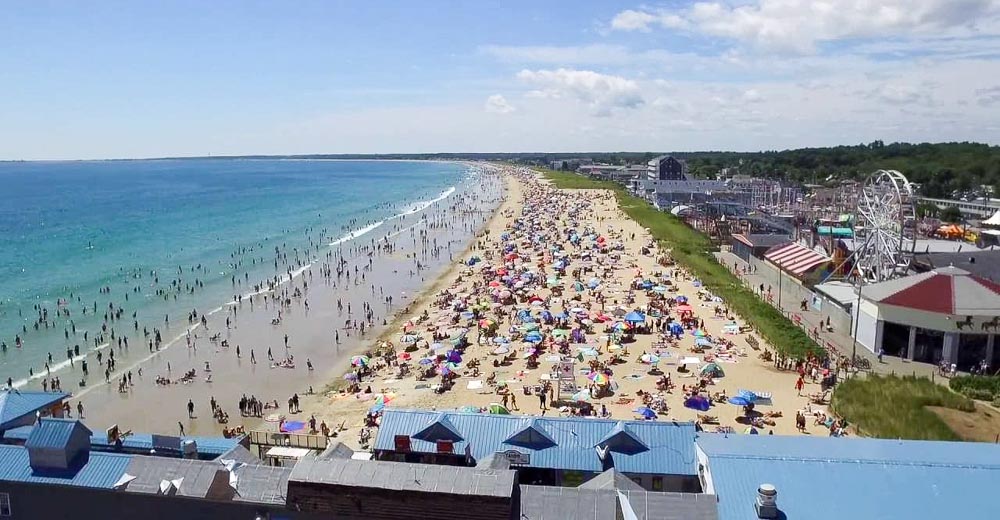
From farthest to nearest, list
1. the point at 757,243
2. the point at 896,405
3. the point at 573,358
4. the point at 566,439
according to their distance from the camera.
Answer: the point at 757,243
the point at 573,358
the point at 896,405
the point at 566,439

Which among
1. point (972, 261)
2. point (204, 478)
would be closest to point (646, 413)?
point (204, 478)

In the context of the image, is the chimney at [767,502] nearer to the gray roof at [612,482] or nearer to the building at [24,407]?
the gray roof at [612,482]

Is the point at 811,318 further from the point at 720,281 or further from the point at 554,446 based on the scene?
the point at 554,446

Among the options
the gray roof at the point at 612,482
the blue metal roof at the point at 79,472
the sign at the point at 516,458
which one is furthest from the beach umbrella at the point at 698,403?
the blue metal roof at the point at 79,472

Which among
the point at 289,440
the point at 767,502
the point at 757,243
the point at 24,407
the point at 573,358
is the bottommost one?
the point at 573,358

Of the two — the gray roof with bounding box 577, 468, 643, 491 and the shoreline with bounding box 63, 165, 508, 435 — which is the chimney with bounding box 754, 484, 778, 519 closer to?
the gray roof with bounding box 577, 468, 643, 491

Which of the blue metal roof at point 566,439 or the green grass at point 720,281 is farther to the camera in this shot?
the green grass at point 720,281

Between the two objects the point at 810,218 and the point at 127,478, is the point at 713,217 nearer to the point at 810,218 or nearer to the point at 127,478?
the point at 810,218
